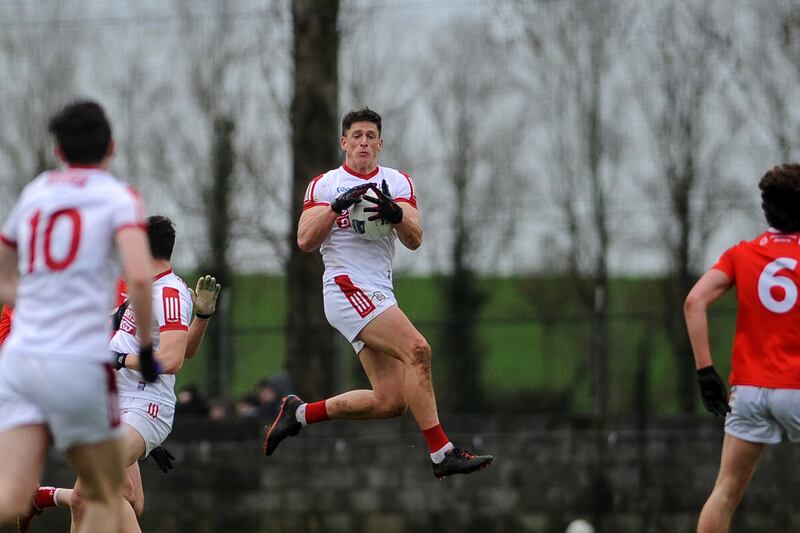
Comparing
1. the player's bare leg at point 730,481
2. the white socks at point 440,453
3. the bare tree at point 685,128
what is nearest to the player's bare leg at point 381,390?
the white socks at point 440,453

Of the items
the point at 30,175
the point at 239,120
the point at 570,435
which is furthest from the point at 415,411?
the point at 30,175

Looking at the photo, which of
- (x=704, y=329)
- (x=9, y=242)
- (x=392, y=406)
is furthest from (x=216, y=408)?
(x=9, y=242)

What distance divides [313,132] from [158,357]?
8766 millimetres

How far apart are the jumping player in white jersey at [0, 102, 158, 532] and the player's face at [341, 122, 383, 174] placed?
326 centimetres

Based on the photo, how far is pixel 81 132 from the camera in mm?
6562

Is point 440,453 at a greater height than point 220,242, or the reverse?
point 220,242

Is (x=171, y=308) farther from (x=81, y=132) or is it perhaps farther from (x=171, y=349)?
(x=81, y=132)

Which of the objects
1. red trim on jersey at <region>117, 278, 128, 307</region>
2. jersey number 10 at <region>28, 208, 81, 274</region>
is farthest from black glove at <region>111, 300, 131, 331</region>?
jersey number 10 at <region>28, 208, 81, 274</region>

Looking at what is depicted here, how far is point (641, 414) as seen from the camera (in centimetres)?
1544

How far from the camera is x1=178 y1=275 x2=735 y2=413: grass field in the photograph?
51.2ft

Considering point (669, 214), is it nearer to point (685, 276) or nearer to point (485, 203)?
point (685, 276)

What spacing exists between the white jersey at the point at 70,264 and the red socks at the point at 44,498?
12.9 ft

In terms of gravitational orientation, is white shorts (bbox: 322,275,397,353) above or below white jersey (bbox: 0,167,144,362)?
below

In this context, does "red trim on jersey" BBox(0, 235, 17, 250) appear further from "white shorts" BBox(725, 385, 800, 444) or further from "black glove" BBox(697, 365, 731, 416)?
"white shorts" BBox(725, 385, 800, 444)
